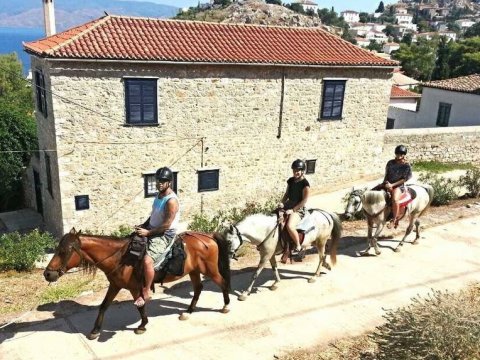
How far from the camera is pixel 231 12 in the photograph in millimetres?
115688

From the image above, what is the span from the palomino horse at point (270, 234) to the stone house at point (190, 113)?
9144 millimetres

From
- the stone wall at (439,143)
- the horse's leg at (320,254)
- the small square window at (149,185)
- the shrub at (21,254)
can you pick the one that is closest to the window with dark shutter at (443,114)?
the stone wall at (439,143)

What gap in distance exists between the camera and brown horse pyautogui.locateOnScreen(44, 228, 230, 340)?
251 inches

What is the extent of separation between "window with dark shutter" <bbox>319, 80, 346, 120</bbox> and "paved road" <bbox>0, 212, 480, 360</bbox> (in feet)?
34.0

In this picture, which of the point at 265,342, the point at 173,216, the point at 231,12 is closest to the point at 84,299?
the point at 173,216

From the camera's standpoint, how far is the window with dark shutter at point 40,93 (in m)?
15.6

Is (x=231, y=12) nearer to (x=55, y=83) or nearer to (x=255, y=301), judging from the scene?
(x=55, y=83)

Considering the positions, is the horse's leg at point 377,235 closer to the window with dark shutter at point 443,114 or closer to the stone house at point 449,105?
the stone house at point 449,105

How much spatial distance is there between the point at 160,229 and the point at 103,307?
157 centimetres

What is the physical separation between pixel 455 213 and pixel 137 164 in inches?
440

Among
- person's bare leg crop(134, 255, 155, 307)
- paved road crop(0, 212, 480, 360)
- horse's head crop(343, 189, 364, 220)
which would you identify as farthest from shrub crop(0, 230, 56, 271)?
horse's head crop(343, 189, 364, 220)

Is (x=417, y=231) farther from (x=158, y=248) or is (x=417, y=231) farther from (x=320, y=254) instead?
(x=158, y=248)

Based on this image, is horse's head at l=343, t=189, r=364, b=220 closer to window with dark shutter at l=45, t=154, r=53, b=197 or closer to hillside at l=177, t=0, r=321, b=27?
window with dark shutter at l=45, t=154, r=53, b=197

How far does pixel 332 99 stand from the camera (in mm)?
19781
